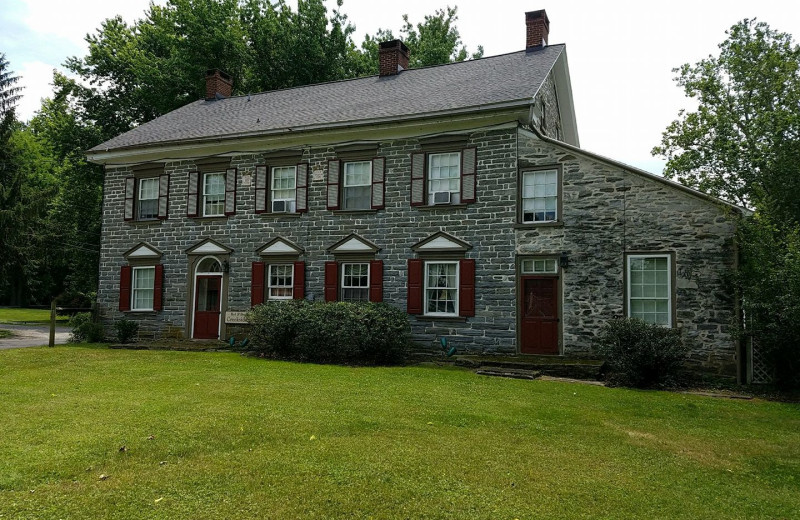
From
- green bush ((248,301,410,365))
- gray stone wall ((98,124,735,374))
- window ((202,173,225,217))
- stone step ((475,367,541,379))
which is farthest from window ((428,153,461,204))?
window ((202,173,225,217))

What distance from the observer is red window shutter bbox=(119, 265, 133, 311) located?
17719 millimetres

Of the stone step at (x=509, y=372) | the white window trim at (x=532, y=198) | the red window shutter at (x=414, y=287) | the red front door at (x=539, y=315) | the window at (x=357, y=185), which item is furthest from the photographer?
the window at (x=357, y=185)

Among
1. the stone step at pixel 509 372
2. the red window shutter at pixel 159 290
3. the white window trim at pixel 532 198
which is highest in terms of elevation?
the white window trim at pixel 532 198

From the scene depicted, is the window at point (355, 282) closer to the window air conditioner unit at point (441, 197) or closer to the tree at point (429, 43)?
the window air conditioner unit at point (441, 197)

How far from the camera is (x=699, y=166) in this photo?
23844mm

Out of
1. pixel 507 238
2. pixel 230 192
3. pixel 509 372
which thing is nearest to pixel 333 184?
pixel 230 192

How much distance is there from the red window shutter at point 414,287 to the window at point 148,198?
8631mm

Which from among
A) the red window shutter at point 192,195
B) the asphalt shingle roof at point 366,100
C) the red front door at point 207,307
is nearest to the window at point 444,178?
the asphalt shingle roof at point 366,100

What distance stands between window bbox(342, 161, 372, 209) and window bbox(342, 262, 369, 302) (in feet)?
5.20

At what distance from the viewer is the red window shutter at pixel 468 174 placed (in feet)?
45.8

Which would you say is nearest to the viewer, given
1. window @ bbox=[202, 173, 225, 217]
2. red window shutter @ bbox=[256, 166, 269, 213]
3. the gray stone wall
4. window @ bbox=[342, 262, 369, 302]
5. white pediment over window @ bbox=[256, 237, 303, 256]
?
the gray stone wall

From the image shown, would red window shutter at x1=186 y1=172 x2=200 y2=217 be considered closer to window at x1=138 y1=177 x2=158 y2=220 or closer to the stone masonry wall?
window at x1=138 y1=177 x2=158 y2=220

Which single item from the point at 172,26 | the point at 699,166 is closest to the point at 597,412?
the point at 699,166

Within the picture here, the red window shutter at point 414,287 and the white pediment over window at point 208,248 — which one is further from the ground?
the white pediment over window at point 208,248
